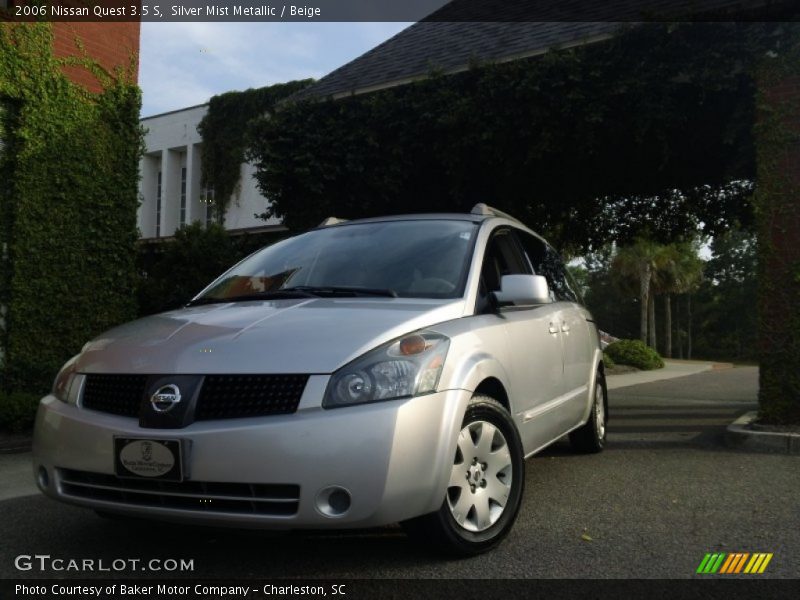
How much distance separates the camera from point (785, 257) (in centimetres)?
664

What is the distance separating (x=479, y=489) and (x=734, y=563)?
1165 mm

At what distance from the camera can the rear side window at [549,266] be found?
5.42 meters

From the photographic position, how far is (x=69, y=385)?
11.8ft

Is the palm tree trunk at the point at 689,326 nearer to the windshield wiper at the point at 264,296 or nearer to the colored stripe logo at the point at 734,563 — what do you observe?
the colored stripe logo at the point at 734,563

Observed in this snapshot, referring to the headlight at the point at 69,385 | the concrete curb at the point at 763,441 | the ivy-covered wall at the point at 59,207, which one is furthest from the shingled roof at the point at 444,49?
the headlight at the point at 69,385

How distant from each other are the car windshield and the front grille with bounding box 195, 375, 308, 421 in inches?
39.5

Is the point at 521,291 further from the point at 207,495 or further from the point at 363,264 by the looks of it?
the point at 207,495

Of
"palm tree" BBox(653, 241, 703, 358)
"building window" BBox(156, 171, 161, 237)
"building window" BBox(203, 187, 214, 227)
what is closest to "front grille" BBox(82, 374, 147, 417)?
"building window" BBox(203, 187, 214, 227)

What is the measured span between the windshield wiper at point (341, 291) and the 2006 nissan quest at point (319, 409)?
1cm

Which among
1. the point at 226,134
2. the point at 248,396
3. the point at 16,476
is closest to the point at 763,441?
the point at 248,396

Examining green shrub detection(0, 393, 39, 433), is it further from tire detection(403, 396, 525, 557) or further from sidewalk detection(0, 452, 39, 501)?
tire detection(403, 396, 525, 557)

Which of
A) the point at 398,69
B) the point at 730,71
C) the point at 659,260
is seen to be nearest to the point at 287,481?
the point at 730,71

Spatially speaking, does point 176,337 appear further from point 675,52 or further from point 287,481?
point 675,52

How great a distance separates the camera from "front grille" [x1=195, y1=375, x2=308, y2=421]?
3.05 meters
